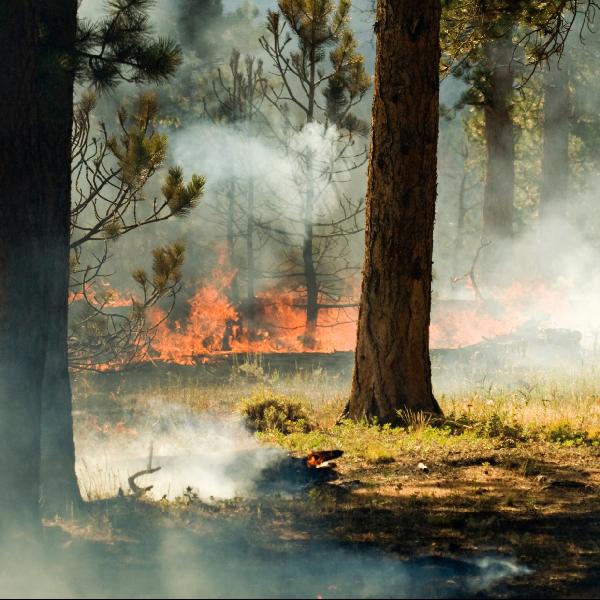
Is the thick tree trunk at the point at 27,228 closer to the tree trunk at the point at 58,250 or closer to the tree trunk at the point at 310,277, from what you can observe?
the tree trunk at the point at 58,250

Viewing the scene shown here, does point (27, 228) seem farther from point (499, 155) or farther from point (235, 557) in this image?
point (499, 155)

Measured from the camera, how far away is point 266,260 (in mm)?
27484

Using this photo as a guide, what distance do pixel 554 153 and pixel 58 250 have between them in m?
20.6

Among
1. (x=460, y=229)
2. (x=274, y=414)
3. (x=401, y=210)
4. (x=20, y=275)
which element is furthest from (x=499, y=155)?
(x=460, y=229)

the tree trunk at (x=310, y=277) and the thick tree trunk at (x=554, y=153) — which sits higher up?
the thick tree trunk at (x=554, y=153)

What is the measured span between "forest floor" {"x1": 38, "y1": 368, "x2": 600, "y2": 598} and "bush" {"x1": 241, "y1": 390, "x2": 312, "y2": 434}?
8cm

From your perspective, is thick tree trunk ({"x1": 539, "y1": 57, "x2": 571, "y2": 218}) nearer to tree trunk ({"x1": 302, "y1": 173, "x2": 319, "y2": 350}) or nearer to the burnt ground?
tree trunk ({"x1": 302, "y1": 173, "x2": 319, "y2": 350})

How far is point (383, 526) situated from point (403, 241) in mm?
4059

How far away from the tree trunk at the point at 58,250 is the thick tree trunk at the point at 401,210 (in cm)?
365

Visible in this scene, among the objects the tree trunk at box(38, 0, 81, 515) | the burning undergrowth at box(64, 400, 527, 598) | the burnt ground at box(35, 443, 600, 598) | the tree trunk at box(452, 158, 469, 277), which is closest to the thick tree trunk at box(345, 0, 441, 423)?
the burnt ground at box(35, 443, 600, 598)

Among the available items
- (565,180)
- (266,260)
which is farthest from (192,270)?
(565,180)

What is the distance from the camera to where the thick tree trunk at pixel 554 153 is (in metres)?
24.6

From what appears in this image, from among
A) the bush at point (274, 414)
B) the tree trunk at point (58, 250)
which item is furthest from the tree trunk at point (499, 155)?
the tree trunk at point (58, 250)

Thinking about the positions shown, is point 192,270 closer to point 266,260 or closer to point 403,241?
point 266,260
